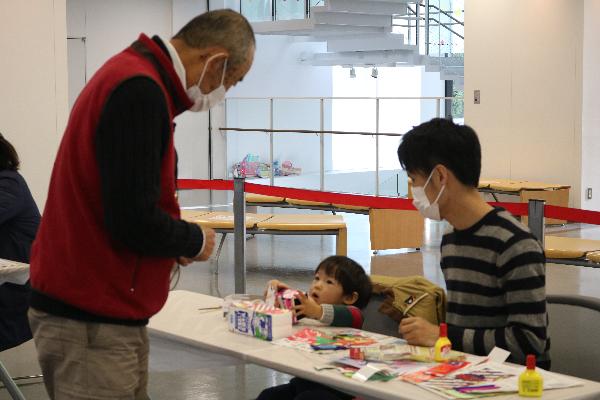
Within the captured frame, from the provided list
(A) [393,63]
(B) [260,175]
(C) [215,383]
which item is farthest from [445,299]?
(A) [393,63]

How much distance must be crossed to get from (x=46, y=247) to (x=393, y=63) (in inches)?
511

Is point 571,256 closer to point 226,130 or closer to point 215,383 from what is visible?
point 215,383

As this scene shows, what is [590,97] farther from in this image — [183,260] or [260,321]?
[183,260]

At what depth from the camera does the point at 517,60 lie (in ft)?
35.8

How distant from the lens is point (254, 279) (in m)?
7.59

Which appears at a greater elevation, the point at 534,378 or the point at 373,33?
the point at 373,33

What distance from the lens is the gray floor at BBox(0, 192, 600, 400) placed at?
11.3 feet

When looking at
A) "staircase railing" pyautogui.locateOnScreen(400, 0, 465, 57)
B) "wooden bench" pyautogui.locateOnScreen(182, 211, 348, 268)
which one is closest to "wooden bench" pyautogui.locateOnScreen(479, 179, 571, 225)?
"wooden bench" pyautogui.locateOnScreen(182, 211, 348, 268)

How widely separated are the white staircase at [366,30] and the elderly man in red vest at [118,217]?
1115cm

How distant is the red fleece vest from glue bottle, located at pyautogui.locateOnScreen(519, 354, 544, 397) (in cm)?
88

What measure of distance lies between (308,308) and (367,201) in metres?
2.23

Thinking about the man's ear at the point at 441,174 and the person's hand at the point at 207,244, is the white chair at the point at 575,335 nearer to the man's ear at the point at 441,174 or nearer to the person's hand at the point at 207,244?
the man's ear at the point at 441,174

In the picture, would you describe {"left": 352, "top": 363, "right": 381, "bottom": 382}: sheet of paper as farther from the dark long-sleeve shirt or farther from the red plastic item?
the dark long-sleeve shirt

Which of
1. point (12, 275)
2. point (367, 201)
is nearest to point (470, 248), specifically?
point (12, 275)
